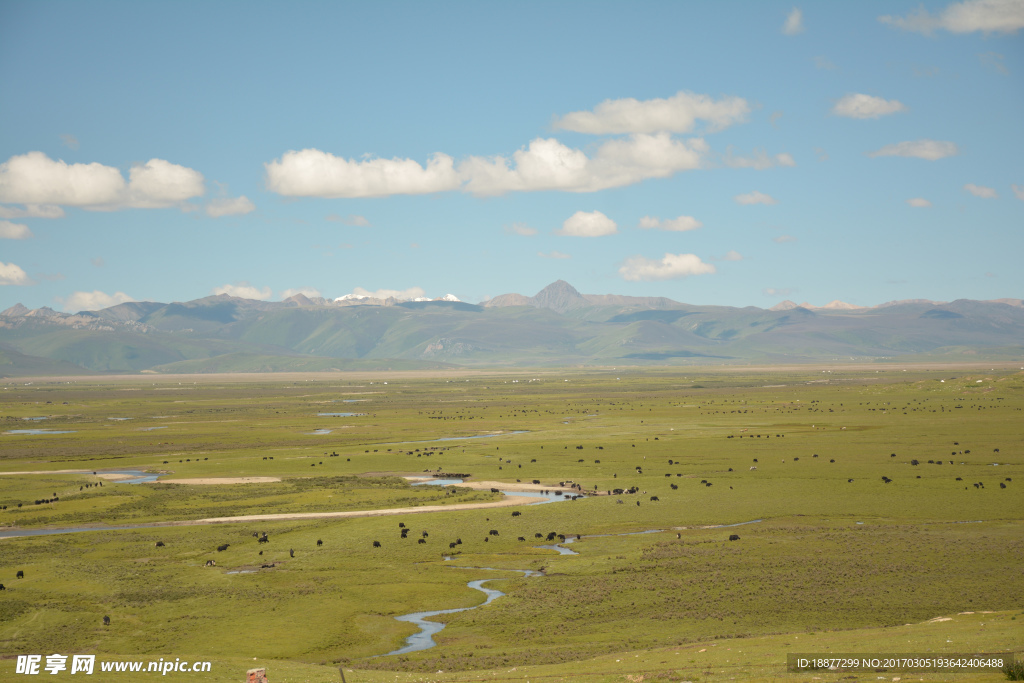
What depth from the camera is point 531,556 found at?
48.2 m

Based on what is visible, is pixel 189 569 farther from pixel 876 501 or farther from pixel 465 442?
pixel 465 442

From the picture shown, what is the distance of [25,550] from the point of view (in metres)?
→ 50.3

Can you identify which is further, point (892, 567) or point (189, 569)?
point (189, 569)

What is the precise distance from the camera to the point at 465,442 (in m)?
112

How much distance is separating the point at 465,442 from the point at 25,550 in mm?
66551

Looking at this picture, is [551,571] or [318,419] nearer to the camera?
[551,571]

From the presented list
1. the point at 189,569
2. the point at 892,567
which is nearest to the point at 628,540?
the point at 892,567

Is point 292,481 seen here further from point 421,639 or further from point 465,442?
point 421,639

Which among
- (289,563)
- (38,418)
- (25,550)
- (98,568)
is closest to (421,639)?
(289,563)

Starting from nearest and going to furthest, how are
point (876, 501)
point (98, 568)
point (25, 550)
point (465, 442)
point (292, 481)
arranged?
point (98, 568)
point (25, 550)
point (876, 501)
point (292, 481)
point (465, 442)

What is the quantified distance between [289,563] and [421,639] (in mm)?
15189

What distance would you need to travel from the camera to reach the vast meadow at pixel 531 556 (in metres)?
32.2

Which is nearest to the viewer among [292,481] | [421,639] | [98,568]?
[421,639]

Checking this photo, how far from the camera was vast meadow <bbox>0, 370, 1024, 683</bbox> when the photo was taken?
32.2 m
